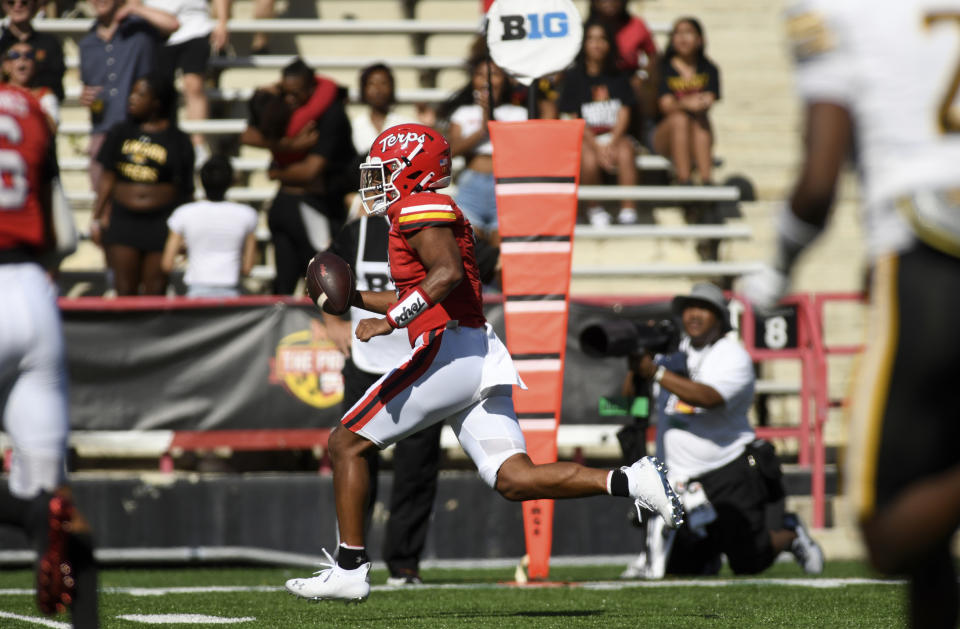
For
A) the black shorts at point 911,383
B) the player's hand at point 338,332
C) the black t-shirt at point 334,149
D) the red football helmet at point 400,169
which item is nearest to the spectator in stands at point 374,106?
the black t-shirt at point 334,149

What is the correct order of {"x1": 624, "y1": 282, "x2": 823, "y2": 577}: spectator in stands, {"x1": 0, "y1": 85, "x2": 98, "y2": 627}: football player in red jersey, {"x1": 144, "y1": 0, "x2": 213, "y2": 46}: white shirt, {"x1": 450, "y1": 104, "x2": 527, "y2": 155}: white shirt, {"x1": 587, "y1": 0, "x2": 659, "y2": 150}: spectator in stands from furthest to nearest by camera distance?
{"x1": 587, "y1": 0, "x2": 659, "y2": 150}: spectator in stands → {"x1": 144, "y1": 0, "x2": 213, "y2": 46}: white shirt → {"x1": 450, "y1": 104, "x2": 527, "y2": 155}: white shirt → {"x1": 624, "y1": 282, "x2": 823, "y2": 577}: spectator in stands → {"x1": 0, "y1": 85, "x2": 98, "y2": 627}: football player in red jersey

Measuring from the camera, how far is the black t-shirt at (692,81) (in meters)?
12.4

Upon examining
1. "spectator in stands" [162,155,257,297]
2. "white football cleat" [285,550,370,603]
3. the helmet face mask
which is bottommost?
"white football cleat" [285,550,370,603]

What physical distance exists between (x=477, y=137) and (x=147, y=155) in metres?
2.31

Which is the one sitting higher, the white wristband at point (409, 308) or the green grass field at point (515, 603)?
the white wristband at point (409, 308)

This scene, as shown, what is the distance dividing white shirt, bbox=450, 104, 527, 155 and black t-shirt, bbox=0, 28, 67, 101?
301cm

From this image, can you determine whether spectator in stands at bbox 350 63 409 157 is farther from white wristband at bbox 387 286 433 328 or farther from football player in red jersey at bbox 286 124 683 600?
white wristband at bbox 387 286 433 328

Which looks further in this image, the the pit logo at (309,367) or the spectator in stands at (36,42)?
the spectator in stands at (36,42)

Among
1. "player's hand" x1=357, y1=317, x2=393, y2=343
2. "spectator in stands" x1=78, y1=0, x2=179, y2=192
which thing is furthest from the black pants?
"spectator in stands" x1=78, y1=0, x2=179, y2=192

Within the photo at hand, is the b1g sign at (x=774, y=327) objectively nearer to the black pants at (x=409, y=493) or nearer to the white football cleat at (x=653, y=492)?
the black pants at (x=409, y=493)

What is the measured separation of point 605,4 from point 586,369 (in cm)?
390

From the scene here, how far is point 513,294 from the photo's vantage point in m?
7.65

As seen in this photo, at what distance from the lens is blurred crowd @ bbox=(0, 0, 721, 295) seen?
35.5ft

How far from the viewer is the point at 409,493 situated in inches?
316
